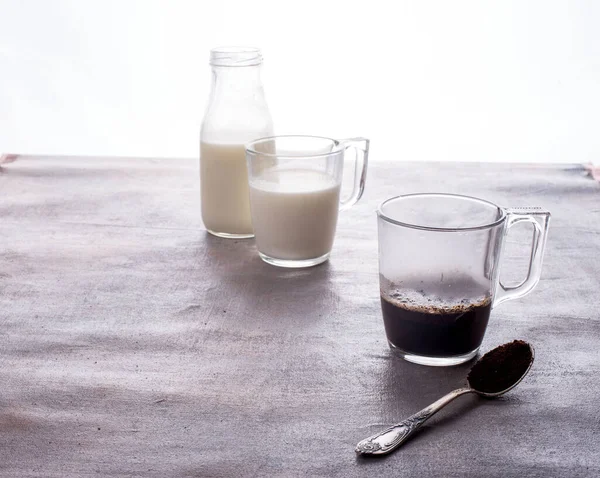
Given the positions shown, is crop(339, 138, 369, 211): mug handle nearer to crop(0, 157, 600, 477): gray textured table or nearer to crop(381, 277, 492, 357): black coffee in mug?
crop(0, 157, 600, 477): gray textured table

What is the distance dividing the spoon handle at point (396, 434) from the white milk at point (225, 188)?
46cm

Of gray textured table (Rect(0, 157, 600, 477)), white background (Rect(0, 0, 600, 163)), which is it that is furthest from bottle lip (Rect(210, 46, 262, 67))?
white background (Rect(0, 0, 600, 163))

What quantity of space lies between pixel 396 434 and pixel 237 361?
176 mm

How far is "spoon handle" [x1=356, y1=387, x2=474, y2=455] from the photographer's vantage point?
521 mm

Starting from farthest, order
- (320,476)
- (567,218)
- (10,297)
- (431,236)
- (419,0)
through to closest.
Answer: (419,0) < (567,218) < (10,297) < (431,236) < (320,476)

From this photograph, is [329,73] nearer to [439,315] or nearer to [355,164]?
[355,164]

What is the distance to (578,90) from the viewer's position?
2850mm

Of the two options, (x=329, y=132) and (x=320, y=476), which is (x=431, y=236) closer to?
(x=320, y=476)

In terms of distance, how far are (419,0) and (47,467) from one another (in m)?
2.51

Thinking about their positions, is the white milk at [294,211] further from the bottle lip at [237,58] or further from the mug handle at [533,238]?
the mug handle at [533,238]

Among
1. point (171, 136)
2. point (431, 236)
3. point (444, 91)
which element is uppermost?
point (431, 236)

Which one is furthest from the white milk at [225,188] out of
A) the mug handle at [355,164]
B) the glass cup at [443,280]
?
the glass cup at [443,280]

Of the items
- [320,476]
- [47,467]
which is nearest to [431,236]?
[320,476]

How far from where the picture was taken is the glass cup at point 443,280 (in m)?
0.63
